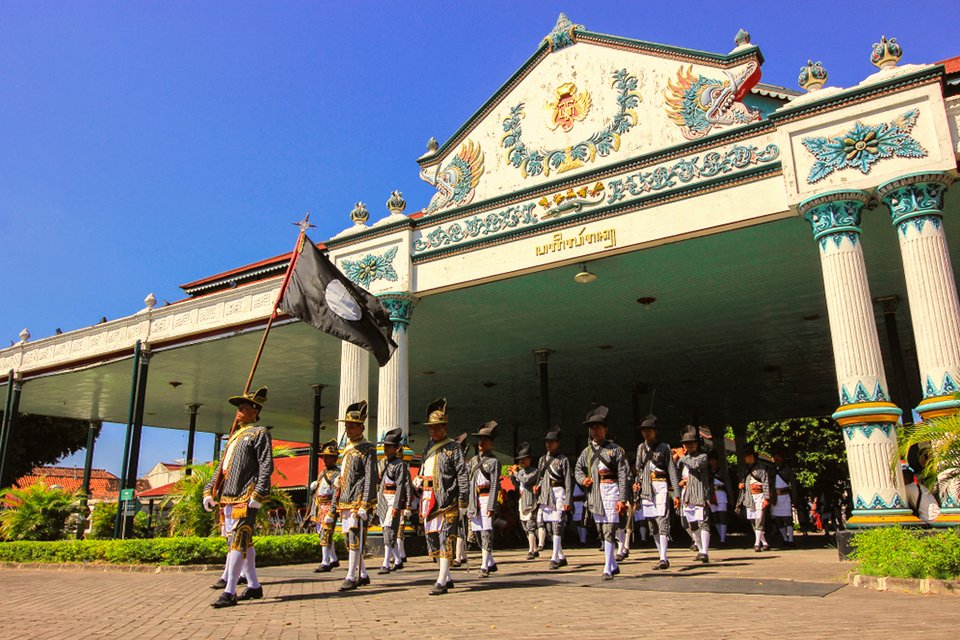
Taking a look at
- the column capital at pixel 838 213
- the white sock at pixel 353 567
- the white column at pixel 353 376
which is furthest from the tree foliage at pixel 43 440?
the column capital at pixel 838 213

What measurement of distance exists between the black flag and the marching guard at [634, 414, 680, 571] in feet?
13.8

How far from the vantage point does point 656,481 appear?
407 inches

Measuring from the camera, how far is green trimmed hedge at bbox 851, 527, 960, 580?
712 cm

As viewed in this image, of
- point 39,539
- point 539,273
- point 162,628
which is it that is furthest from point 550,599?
point 39,539

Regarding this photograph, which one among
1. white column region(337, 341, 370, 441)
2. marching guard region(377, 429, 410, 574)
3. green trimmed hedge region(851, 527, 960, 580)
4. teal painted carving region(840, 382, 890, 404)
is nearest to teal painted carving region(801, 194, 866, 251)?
teal painted carving region(840, 382, 890, 404)

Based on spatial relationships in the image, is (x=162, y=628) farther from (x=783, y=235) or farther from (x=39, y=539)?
(x=39, y=539)

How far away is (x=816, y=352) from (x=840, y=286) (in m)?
10.6

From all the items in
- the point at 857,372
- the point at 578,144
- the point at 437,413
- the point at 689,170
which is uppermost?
the point at 578,144

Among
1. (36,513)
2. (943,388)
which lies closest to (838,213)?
(943,388)

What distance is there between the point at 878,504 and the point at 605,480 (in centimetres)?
361

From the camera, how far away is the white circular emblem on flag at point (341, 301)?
11.0m

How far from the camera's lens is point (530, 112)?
48.6 ft

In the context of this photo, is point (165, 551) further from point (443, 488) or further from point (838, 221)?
point (838, 221)

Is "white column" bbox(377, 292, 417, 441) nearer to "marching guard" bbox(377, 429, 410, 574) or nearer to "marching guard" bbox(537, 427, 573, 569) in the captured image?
"marching guard" bbox(537, 427, 573, 569)
